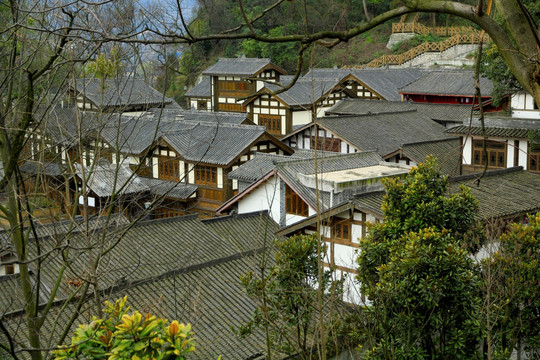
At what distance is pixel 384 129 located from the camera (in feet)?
91.6

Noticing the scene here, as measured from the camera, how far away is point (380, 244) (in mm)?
8977

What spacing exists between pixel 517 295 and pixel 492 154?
1497cm

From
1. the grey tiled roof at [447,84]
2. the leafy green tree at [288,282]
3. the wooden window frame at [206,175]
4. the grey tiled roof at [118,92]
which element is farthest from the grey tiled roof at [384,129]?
the leafy green tree at [288,282]

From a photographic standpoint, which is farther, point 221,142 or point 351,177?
point 221,142

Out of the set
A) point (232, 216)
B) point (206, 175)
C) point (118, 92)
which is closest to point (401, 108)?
point (206, 175)

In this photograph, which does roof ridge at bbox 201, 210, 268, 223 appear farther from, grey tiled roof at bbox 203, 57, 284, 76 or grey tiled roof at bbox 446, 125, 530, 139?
grey tiled roof at bbox 203, 57, 284, 76

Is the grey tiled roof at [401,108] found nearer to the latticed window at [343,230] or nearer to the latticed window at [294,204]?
the latticed window at [294,204]

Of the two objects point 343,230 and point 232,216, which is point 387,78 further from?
point 343,230

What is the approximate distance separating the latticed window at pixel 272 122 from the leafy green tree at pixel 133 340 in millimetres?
30122

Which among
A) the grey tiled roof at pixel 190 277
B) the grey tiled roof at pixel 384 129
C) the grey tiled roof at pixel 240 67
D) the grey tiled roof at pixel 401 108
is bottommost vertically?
the grey tiled roof at pixel 190 277

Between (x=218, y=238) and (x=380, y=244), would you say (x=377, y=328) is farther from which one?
(x=218, y=238)

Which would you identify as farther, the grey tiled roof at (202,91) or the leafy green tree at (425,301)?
the grey tiled roof at (202,91)

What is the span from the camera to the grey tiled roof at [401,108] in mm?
30253

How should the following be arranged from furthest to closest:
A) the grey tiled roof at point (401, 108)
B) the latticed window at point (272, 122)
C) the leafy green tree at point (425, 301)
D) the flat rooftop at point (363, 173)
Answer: the latticed window at point (272, 122) → the grey tiled roof at point (401, 108) → the flat rooftop at point (363, 173) → the leafy green tree at point (425, 301)
